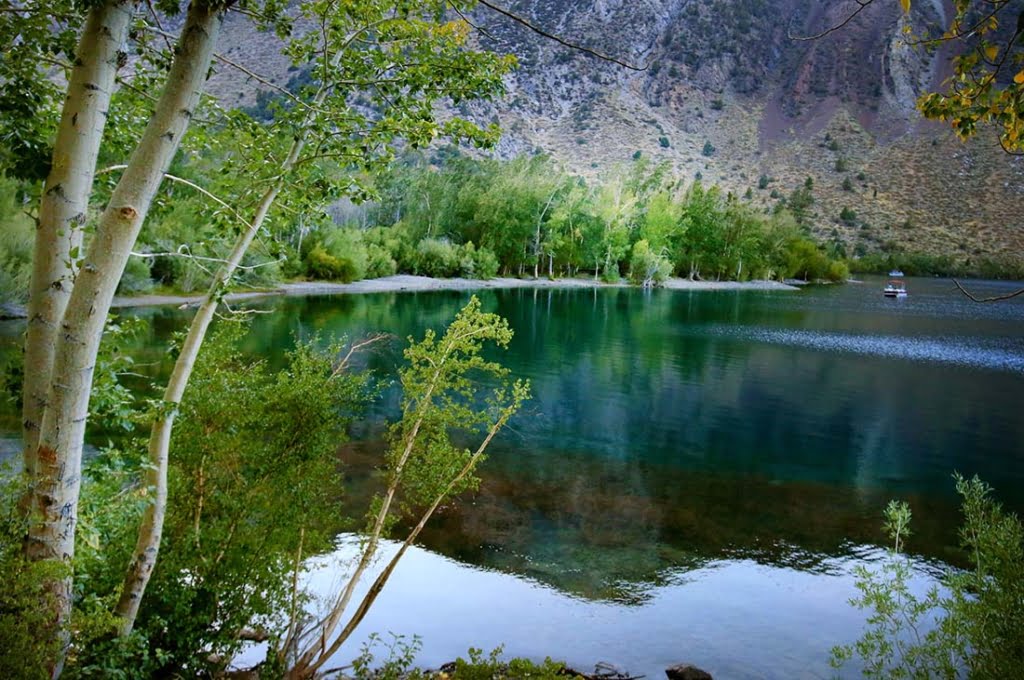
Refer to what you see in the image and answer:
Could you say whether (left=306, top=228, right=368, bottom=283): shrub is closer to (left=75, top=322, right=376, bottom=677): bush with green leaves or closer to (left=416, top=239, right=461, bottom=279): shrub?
(left=416, top=239, right=461, bottom=279): shrub

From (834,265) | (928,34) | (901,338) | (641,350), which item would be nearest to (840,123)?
(834,265)

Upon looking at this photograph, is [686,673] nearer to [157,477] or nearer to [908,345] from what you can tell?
[157,477]

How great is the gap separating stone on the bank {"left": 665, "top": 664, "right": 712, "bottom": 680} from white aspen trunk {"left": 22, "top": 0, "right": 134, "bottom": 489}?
5.99 metres

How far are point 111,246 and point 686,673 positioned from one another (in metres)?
6.42

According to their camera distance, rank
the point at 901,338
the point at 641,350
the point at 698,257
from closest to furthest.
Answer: the point at 641,350, the point at 901,338, the point at 698,257

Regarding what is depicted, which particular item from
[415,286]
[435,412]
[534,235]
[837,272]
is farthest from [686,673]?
[837,272]

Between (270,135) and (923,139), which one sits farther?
(923,139)

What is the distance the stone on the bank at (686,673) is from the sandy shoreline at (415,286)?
893 inches

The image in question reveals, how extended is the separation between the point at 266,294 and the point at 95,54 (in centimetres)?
3699

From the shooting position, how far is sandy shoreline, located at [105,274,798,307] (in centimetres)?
3183

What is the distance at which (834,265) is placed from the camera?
90.4m

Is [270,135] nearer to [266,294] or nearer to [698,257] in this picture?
[266,294]

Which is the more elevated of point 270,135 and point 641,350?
point 270,135

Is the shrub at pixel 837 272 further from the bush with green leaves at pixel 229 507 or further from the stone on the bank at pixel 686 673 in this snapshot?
the bush with green leaves at pixel 229 507
